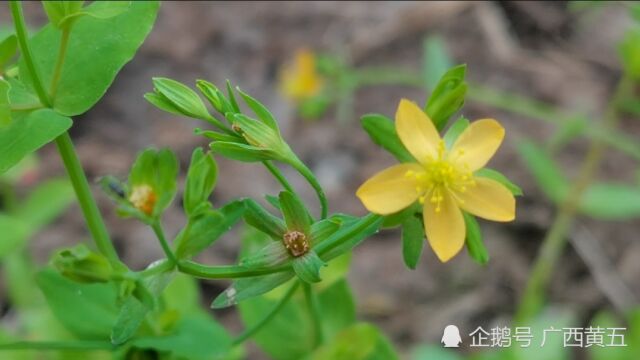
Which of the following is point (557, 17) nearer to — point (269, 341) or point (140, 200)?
point (269, 341)

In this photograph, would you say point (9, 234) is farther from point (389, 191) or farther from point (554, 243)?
point (554, 243)

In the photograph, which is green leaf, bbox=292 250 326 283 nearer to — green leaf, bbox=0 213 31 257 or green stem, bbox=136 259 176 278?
green stem, bbox=136 259 176 278

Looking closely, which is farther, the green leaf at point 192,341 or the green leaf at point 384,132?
the green leaf at point 192,341

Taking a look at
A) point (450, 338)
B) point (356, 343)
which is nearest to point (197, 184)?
point (356, 343)

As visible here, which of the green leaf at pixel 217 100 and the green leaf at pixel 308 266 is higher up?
the green leaf at pixel 217 100

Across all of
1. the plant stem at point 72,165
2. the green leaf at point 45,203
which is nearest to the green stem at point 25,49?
the plant stem at point 72,165

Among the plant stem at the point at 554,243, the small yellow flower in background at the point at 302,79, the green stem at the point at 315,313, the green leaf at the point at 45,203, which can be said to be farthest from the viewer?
the small yellow flower in background at the point at 302,79

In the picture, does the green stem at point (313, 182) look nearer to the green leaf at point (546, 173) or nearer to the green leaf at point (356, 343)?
the green leaf at point (356, 343)
